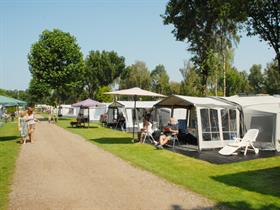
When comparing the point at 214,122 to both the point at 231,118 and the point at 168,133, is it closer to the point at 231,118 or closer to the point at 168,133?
the point at 231,118

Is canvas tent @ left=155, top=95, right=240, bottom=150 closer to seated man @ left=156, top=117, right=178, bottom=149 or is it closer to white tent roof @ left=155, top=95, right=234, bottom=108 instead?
white tent roof @ left=155, top=95, right=234, bottom=108

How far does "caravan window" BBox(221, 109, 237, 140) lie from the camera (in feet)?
50.0

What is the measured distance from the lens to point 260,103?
15906 millimetres

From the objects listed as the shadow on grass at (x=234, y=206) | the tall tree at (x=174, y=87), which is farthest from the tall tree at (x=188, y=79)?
the shadow on grass at (x=234, y=206)

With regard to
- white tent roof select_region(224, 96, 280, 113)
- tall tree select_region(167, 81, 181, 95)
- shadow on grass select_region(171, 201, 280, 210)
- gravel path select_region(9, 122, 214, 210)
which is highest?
tall tree select_region(167, 81, 181, 95)

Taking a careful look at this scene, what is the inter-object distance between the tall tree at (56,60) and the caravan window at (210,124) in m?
26.3

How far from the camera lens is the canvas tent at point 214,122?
14.3m

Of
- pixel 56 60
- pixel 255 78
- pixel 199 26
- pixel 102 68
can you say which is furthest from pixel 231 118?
pixel 255 78

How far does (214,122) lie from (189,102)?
4.68ft

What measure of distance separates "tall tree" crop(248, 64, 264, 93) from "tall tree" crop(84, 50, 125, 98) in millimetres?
33300

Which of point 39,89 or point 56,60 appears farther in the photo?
point 39,89

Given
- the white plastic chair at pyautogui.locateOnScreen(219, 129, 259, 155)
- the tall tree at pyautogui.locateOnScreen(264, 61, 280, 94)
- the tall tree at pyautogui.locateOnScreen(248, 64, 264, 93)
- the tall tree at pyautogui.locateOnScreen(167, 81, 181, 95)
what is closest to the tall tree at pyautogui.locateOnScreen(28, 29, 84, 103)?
the tall tree at pyautogui.locateOnScreen(167, 81, 181, 95)

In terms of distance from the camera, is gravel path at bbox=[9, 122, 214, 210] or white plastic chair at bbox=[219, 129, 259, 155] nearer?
gravel path at bbox=[9, 122, 214, 210]

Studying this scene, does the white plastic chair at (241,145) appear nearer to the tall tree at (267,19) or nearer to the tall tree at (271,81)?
the tall tree at (267,19)
